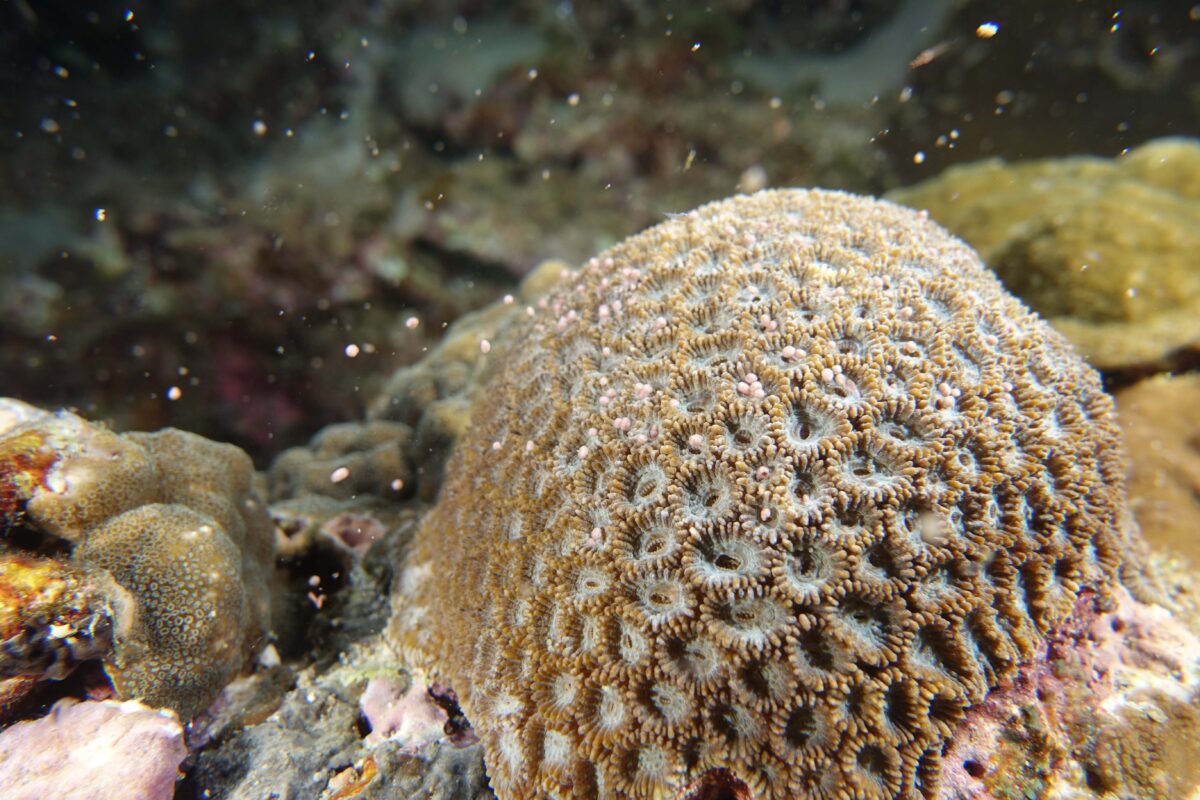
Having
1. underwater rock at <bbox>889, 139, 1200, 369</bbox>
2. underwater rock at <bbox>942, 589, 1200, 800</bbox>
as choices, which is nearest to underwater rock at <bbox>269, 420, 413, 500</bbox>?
underwater rock at <bbox>942, 589, 1200, 800</bbox>

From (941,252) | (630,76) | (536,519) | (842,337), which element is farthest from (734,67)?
(536,519)

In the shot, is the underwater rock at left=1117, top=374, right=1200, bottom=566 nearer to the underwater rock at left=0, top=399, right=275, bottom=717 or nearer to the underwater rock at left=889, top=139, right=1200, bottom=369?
the underwater rock at left=889, top=139, right=1200, bottom=369

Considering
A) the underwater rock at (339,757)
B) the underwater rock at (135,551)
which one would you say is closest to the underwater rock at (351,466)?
the underwater rock at (135,551)

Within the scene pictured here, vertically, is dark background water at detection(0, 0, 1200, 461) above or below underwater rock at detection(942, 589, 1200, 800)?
above

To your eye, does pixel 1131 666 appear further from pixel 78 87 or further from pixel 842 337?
pixel 78 87

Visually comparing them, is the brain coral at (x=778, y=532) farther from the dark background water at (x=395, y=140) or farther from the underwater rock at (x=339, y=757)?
the dark background water at (x=395, y=140)
